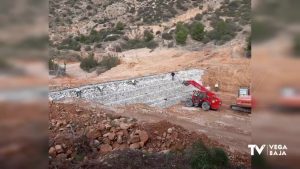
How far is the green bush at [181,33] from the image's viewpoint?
13859mm

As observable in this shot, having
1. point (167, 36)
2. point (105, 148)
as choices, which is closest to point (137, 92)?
point (105, 148)

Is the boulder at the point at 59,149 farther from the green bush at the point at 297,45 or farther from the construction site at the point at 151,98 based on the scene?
the green bush at the point at 297,45

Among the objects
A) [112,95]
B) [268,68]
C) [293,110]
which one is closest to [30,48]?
[268,68]

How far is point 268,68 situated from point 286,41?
19cm

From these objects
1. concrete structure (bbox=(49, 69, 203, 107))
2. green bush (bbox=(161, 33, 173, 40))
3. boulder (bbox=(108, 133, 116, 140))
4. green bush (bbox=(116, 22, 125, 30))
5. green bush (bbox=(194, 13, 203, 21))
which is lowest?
boulder (bbox=(108, 133, 116, 140))

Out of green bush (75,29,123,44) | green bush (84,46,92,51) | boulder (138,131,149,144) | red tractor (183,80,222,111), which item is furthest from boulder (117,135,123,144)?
green bush (75,29,123,44)

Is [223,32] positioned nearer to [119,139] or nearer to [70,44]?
[70,44]

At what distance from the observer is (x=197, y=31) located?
14.4 meters

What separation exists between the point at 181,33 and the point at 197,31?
0.53 meters

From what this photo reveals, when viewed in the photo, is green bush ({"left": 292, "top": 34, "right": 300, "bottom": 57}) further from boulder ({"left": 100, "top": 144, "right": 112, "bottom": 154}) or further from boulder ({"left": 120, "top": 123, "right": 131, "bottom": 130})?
boulder ({"left": 120, "top": 123, "right": 131, "bottom": 130})

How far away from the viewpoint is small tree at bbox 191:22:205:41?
45.5 ft

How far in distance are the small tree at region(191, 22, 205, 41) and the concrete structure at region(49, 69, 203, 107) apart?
4776 millimetres

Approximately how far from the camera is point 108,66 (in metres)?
11.8

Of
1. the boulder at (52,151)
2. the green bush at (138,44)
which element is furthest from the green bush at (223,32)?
the boulder at (52,151)
